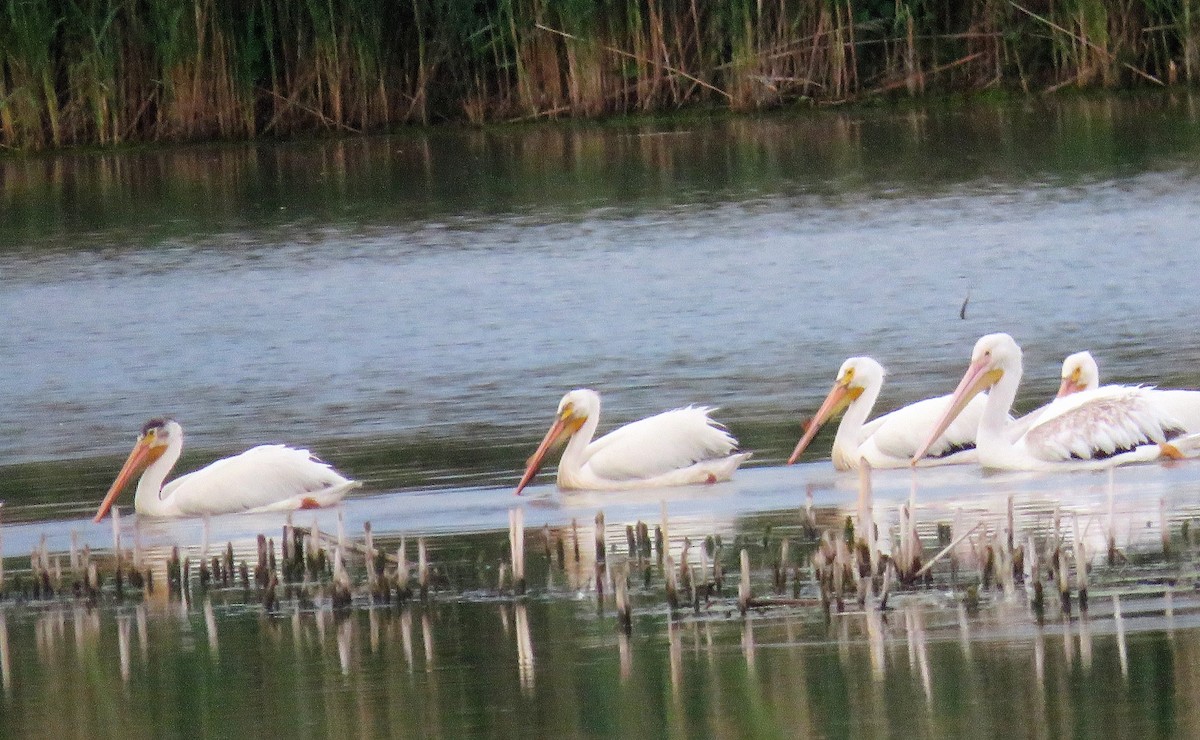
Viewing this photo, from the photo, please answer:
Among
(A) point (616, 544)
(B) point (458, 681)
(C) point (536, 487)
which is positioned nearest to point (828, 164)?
(C) point (536, 487)

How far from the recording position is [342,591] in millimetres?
7523

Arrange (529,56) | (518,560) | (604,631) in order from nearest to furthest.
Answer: (604,631)
(518,560)
(529,56)

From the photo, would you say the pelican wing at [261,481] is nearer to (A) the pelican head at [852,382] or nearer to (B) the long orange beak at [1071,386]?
(A) the pelican head at [852,382]

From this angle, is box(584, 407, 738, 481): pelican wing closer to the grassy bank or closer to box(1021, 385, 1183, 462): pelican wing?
box(1021, 385, 1183, 462): pelican wing

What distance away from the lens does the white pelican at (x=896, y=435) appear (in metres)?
10.3

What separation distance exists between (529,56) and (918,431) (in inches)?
609

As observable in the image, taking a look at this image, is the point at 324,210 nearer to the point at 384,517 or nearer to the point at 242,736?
the point at 384,517

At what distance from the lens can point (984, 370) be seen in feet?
33.8

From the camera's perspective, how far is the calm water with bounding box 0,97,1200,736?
20.8 feet

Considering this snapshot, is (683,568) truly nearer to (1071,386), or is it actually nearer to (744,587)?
(744,587)

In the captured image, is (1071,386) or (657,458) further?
(1071,386)

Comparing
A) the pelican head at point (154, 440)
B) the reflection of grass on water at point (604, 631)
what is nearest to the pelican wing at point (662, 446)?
the reflection of grass on water at point (604, 631)

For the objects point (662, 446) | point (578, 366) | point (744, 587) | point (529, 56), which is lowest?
point (578, 366)

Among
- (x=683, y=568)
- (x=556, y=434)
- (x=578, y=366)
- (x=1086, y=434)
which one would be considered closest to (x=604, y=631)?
(x=683, y=568)
